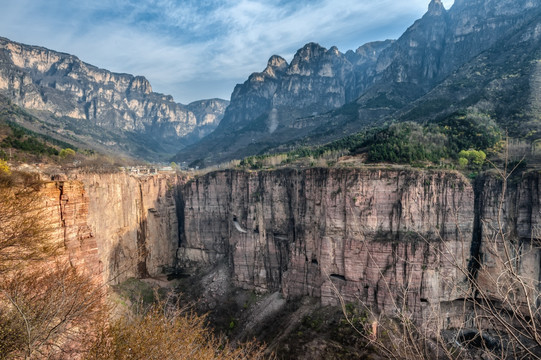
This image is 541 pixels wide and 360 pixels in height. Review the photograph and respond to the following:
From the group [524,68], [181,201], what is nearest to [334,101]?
[524,68]

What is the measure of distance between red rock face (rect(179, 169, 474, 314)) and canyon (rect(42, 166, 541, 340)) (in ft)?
0.37

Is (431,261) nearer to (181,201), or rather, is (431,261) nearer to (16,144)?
(181,201)

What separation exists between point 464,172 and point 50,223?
40.6 metres

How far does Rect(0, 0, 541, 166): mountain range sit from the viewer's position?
72.6 m

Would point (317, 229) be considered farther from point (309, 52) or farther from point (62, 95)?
point (62, 95)

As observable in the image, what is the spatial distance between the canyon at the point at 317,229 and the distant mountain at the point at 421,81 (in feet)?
86.2

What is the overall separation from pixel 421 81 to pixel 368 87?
34.4m

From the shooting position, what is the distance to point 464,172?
37.2 m

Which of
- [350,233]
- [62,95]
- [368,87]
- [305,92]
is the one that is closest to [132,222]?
[350,233]

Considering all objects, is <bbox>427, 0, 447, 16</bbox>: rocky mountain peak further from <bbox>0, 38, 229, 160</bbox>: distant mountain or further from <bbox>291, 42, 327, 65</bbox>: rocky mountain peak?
<bbox>0, 38, 229, 160</bbox>: distant mountain

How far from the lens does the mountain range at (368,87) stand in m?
72.6

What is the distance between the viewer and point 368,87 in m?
158

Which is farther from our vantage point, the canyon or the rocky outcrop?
the rocky outcrop

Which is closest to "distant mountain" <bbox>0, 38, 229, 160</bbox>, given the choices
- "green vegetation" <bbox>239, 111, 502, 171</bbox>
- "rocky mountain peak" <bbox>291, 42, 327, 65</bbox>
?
"rocky mountain peak" <bbox>291, 42, 327, 65</bbox>
